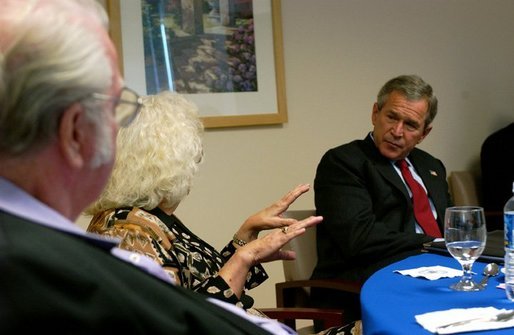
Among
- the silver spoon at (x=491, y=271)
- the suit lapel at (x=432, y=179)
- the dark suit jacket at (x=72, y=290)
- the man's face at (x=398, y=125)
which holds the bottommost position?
the silver spoon at (x=491, y=271)

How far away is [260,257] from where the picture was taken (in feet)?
6.45

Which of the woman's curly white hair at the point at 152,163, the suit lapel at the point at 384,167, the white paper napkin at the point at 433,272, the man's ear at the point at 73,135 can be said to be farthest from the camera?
the suit lapel at the point at 384,167

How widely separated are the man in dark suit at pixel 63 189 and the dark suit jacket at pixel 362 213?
5.98 ft

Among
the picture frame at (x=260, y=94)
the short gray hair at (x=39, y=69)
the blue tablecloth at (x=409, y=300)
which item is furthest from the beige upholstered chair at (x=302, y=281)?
the short gray hair at (x=39, y=69)

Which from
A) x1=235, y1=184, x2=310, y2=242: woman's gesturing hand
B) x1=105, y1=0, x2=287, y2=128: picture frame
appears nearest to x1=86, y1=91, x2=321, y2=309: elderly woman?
x1=235, y1=184, x2=310, y2=242: woman's gesturing hand

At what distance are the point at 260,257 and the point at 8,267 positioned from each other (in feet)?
4.04

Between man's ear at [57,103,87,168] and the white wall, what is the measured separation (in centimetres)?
262

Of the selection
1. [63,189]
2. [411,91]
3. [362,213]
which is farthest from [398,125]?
[63,189]

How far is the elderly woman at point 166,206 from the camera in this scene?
1849 millimetres

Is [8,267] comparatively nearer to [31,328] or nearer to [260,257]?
[31,328]

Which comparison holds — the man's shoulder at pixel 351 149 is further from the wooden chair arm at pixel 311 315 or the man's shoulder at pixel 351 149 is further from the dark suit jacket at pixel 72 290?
the dark suit jacket at pixel 72 290

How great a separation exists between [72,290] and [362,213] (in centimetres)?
209

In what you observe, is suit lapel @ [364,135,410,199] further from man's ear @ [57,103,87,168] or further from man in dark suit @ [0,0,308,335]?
man's ear @ [57,103,87,168]

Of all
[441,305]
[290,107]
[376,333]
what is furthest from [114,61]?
[290,107]
